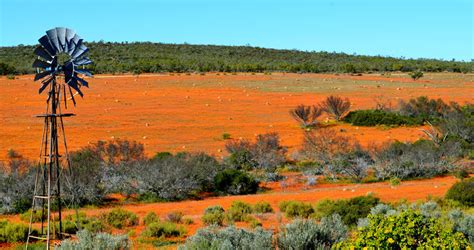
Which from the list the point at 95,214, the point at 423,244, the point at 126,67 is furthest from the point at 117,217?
the point at 126,67

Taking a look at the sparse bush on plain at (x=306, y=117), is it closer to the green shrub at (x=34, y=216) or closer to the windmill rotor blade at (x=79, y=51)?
the green shrub at (x=34, y=216)

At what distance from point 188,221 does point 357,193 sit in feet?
20.8

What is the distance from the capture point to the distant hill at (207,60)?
238 feet

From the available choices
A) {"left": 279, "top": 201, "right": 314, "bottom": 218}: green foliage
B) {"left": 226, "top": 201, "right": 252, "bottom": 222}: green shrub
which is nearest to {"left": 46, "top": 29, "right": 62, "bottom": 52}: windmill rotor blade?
{"left": 226, "top": 201, "right": 252, "bottom": 222}: green shrub

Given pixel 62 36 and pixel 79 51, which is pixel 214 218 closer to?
pixel 79 51

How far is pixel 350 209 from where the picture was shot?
14461 mm

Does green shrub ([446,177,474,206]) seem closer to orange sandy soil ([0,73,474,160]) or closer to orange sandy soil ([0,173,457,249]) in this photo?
orange sandy soil ([0,173,457,249])

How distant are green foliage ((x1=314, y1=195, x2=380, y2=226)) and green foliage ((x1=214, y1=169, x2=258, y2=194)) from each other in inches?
208

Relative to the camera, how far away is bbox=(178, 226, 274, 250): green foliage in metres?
8.96

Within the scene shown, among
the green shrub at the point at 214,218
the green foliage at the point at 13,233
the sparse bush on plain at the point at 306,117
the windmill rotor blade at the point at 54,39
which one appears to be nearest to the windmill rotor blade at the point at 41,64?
the windmill rotor blade at the point at 54,39

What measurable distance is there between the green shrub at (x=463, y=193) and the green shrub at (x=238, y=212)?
5567 millimetres

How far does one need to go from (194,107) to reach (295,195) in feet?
77.6

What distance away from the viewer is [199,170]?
20203 mm

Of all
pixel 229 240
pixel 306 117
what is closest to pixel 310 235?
pixel 229 240
